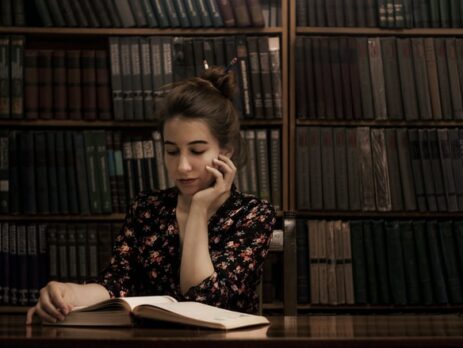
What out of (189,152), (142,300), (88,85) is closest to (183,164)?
(189,152)

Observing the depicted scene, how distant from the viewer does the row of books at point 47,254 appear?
281 cm

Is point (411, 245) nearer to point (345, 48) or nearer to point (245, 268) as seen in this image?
point (345, 48)

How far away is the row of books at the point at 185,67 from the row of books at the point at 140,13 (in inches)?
2.4

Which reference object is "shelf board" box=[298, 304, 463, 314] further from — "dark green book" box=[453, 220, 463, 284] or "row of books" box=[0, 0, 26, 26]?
"row of books" box=[0, 0, 26, 26]

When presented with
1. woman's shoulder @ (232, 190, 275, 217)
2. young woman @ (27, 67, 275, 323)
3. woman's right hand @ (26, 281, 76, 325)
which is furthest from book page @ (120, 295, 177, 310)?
woman's shoulder @ (232, 190, 275, 217)

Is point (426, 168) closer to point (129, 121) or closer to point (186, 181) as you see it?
point (129, 121)

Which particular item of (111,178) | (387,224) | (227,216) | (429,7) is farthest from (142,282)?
(429,7)

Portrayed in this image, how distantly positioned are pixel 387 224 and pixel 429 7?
0.83m

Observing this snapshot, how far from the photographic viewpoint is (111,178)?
2.84 m

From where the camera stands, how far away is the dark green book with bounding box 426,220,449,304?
110 inches

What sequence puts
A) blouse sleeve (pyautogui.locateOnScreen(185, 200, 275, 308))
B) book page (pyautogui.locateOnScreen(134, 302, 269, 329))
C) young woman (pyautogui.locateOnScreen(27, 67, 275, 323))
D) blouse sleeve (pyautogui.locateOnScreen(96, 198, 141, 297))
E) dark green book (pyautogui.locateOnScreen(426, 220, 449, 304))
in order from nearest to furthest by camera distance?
1. book page (pyautogui.locateOnScreen(134, 302, 269, 329))
2. blouse sleeve (pyautogui.locateOnScreen(185, 200, 275, 308))
3. young woman (pyautogui.locateOnScreen(27, 67, 275, 323))
4. blouse sleeve (pyautogui.locateOnScreen(96, 198, 141, 297))
5. dark green book (pyautogui.locateOnScreen(426, 220, 449, 304))

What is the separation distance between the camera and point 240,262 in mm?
1683

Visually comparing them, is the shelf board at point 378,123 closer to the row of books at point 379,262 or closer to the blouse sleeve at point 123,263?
→ the row of books at point 379,262

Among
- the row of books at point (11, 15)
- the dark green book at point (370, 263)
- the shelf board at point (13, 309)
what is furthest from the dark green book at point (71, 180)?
the dark green book at point (370, 263)
